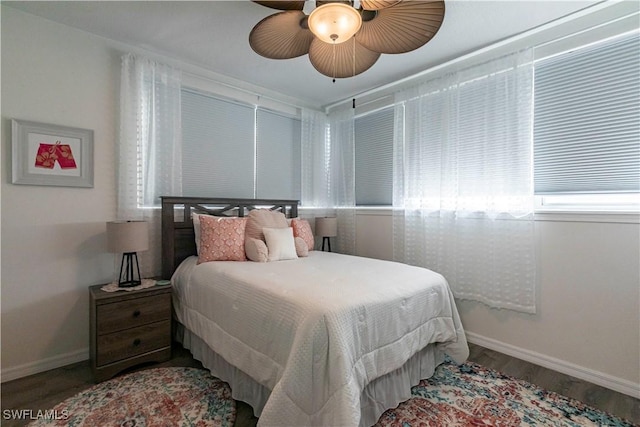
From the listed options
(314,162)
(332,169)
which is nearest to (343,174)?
(332,169)

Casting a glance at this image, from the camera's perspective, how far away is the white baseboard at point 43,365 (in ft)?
6.96

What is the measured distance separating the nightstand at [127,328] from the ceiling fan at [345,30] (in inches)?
78.5

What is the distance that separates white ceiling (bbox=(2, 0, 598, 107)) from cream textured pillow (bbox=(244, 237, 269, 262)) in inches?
70.0

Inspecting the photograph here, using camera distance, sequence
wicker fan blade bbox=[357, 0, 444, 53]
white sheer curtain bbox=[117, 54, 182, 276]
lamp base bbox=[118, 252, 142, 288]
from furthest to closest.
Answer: white sheer curtain bbox=[117, 54, 182, 276]
lamp base bbox=[118, 252, 142, 288]
wicker fan blade bbox=[357, 0, 444, 53]

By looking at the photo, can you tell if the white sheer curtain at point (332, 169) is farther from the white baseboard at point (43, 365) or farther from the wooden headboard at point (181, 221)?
the white baseboard at point (43, 365)

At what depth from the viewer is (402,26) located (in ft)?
5.34

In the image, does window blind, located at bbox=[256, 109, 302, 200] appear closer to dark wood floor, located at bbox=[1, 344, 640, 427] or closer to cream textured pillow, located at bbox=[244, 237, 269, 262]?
cream textured pillow, located at bbox=[244, 237, 269, 262]

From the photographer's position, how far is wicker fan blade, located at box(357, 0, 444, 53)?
1.50 metres

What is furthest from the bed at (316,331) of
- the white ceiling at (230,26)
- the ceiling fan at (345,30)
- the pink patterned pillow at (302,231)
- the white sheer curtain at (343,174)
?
the white ceiling at (230,26)

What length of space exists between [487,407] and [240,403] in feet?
5.09

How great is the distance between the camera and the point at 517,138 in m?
2.47

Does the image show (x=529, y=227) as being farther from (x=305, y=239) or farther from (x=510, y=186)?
(x=305, y=239)

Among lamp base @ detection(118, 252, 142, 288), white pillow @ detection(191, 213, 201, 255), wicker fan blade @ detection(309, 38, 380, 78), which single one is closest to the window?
white pillow @ detection(191, 213, 201, 255)

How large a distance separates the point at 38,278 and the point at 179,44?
2.23 meters
